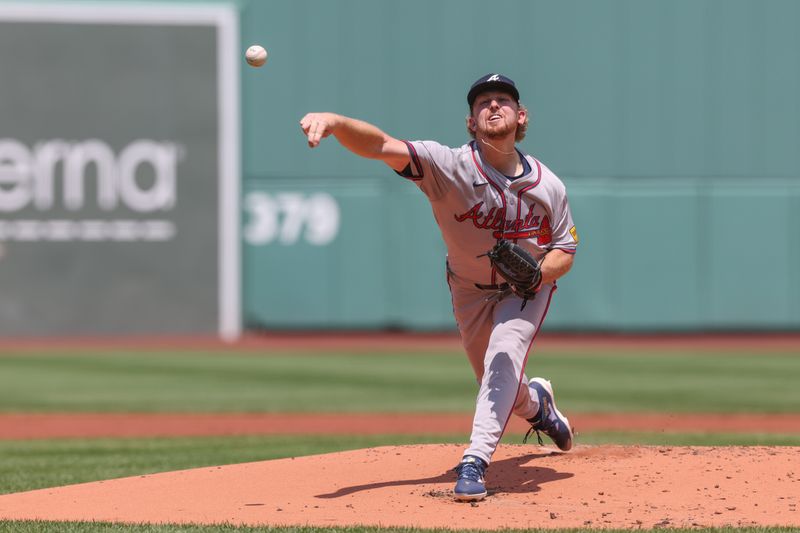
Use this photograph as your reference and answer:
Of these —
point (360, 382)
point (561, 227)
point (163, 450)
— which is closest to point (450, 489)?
point (561, 227)

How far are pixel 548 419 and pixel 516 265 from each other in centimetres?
129

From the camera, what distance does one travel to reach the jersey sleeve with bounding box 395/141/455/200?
5.43 m

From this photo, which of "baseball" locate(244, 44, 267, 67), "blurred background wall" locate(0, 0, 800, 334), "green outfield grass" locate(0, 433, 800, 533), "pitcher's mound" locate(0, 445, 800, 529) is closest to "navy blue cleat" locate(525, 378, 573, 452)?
"pitcher's mound" locate(0, 445, 800, 529)

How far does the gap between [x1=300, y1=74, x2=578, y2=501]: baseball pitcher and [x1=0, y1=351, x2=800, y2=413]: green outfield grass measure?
5.48 m

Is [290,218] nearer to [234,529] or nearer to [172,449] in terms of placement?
[172,449]

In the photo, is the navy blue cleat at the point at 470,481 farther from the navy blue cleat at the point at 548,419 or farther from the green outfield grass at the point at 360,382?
the green outfield grass at the point at 360,382

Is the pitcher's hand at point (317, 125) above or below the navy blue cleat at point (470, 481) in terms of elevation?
above

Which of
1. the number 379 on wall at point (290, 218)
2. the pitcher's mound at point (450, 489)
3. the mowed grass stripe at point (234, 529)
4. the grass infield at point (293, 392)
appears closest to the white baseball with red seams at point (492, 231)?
the pitcher's mound at point (450, 489)

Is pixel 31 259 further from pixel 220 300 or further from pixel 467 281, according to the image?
pixel 467 281

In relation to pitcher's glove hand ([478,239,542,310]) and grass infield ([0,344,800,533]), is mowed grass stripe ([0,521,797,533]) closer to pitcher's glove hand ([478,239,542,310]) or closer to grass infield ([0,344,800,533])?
grass infield ([0,344,800,533])

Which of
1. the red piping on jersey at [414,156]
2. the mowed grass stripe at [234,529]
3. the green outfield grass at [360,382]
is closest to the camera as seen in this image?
the mowed grass stripe at [234,529]

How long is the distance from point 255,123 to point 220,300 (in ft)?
9.34

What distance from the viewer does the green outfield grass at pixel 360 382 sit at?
11492 mm

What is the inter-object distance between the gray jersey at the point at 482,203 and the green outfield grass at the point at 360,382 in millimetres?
5561
